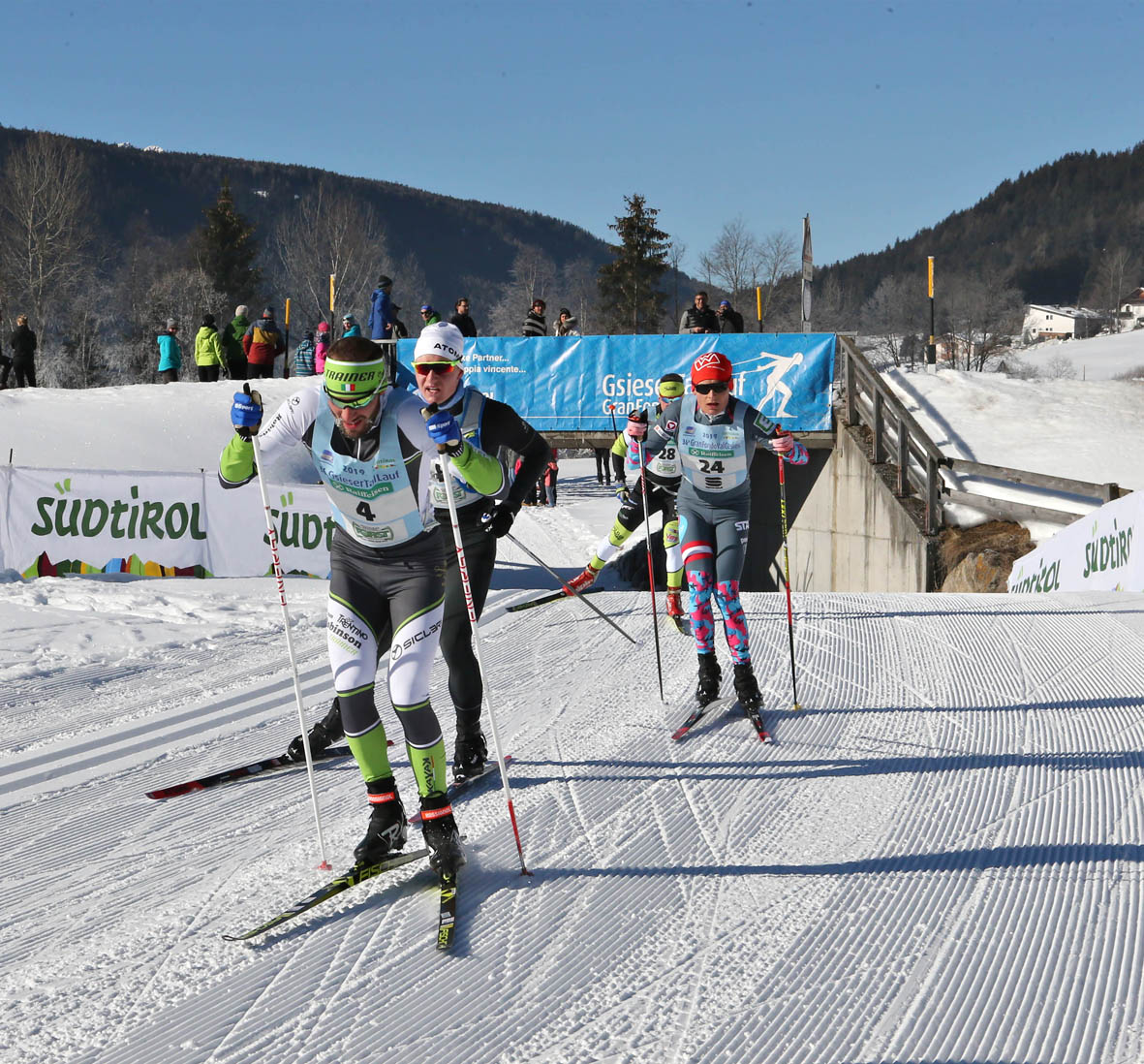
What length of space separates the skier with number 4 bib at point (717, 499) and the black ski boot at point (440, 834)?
103 inches

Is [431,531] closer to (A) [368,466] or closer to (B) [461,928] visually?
(A) [368,466]

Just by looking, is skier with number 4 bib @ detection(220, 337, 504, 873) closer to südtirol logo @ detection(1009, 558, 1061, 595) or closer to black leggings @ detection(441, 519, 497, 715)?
black leggings @ detection(441, 519, 497, 715)

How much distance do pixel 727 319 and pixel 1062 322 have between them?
462 feet

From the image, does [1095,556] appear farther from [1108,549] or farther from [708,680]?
[708,680]

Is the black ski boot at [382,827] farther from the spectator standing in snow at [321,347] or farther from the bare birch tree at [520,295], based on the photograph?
the bare birch tree at [520,295]

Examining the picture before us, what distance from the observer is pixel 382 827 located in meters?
4.09

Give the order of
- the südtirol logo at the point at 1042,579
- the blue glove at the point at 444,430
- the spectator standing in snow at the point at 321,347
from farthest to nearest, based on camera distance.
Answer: the spectator standing in snow at the point at 321,347, the südtirol logo at the point at 1042,579, the blue glove at the point at 444,430

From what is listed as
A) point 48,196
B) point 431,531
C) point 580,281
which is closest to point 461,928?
point 431,531

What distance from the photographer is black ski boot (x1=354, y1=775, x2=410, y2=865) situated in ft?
13.3

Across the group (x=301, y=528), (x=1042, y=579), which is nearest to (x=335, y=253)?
(x=301, y=528)

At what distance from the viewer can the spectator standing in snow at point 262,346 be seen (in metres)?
23.3

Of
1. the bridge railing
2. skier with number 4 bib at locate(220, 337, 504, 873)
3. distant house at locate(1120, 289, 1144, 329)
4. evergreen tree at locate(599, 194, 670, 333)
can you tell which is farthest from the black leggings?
distant house at locate(1120, 289, 1144, 329)

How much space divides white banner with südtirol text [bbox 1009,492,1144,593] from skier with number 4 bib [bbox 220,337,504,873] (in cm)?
797

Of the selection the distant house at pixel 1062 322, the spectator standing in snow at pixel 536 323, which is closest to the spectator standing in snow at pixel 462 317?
the spectator standing in snow at pixel 536 323
